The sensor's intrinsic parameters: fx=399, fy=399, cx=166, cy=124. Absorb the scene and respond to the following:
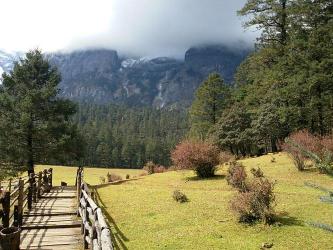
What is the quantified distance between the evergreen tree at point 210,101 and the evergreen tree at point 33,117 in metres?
29.6

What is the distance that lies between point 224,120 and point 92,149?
99609 millimetres

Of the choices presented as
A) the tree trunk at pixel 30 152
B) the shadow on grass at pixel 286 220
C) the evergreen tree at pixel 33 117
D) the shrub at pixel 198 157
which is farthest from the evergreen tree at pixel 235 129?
the shadow on grass at pixel 286 220

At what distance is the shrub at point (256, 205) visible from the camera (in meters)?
16.2

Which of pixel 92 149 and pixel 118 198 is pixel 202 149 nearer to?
pixel 118 198

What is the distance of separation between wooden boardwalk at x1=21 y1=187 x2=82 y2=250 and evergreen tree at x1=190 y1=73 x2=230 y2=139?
1738 inches

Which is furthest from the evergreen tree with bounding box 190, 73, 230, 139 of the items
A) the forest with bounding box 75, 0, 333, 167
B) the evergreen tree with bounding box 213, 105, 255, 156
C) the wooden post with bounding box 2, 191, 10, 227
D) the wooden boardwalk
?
the wooden post with bounding box 2, 191, 10, 227

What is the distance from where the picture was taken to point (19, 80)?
39281 mm

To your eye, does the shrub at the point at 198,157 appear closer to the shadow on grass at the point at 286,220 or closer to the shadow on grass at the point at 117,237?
the shadow on grass at the point at 117,237

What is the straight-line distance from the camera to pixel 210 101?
65.7m

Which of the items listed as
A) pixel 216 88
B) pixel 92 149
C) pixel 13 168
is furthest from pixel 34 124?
pixel 92 149

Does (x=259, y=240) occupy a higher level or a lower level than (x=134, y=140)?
lower

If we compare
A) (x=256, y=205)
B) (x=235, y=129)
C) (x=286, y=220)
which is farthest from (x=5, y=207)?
(x=235, y=129)

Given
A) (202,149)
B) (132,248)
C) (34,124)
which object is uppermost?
(34,124)

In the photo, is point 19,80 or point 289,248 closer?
point 289,248
